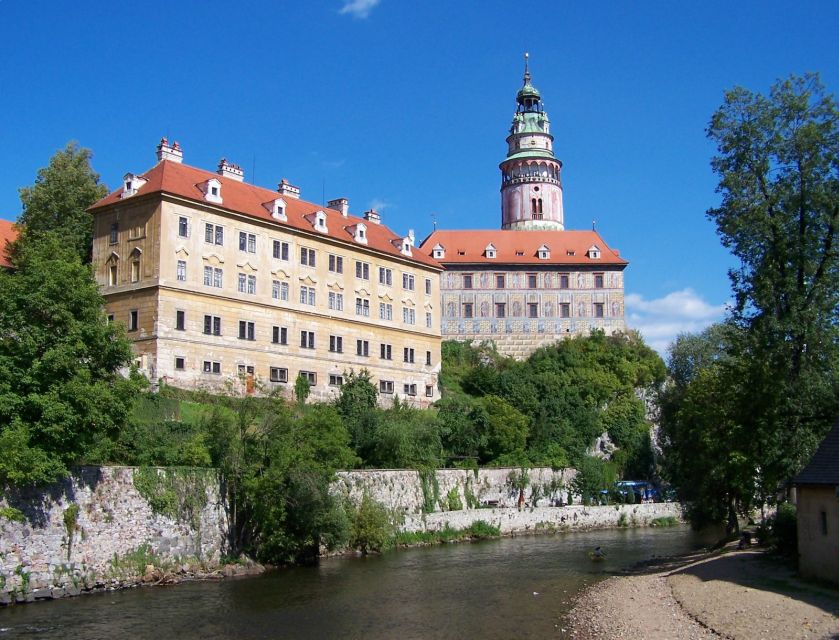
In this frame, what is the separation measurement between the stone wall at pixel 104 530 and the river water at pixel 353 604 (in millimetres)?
940

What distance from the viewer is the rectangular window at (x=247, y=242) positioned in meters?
45.3

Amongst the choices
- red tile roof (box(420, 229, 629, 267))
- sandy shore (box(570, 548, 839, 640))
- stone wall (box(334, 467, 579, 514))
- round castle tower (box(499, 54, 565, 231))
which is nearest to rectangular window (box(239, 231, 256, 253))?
stone wall (box(334, 467, 579, 514))

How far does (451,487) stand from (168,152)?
2235 cm

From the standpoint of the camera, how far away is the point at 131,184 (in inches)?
1718

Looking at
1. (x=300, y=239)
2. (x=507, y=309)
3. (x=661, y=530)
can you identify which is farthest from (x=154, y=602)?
(x=507, y=309)

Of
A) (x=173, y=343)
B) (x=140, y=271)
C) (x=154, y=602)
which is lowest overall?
(x=154, y=602)

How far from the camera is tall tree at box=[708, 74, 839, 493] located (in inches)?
1044

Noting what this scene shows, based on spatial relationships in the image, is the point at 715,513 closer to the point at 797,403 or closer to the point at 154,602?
the point at 797,403

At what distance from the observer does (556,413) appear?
55031mm

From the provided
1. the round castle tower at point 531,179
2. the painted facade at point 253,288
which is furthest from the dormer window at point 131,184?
the round castle tower at point 531,179

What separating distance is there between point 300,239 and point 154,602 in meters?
26.4

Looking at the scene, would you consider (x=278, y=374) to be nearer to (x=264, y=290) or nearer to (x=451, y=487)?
(x=264, y=290)

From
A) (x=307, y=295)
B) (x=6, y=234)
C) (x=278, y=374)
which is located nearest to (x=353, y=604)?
(x=278, y=374)

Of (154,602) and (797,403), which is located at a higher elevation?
(797,403)
